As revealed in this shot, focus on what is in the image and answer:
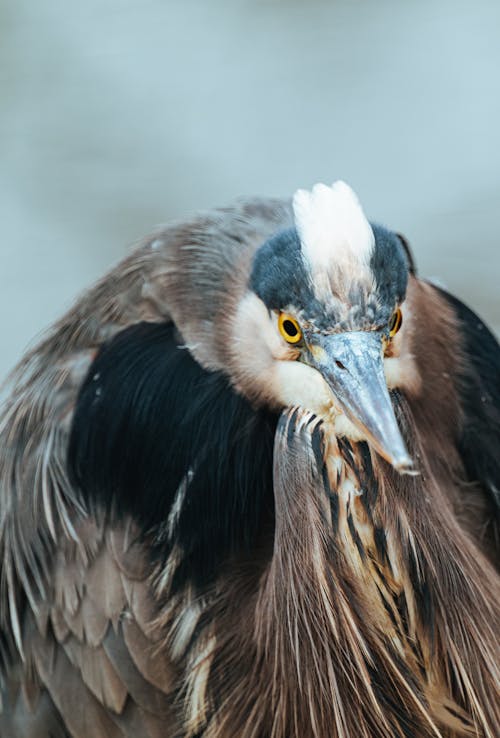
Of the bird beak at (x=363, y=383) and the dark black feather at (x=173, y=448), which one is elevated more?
the bird beak at (x=363, y=383)

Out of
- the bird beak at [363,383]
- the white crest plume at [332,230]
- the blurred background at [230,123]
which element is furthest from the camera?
the blurred background at [230,123]

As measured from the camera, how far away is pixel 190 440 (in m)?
2.18

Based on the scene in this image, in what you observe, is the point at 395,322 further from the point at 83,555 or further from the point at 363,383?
the point at 83,555

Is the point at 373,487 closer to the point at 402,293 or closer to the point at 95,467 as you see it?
the point at 402,293

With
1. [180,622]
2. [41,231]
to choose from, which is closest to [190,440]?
[180,622]

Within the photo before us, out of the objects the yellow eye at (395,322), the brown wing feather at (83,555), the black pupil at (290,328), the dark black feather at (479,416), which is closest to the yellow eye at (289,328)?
the black pupil at (290,328)

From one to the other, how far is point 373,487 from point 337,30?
3.84 metres

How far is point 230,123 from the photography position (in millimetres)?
5180

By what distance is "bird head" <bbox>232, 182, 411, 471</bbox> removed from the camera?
5.98 feet

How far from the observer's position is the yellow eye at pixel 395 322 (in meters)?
1.91

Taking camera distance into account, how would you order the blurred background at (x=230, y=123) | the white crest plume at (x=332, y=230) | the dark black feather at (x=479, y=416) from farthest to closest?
the blurred background at (x=230, y=123) → the dark black feather at (x=479, y=416) → the white crest plume at (x=332, y=230)

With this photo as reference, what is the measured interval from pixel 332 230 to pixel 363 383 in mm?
226

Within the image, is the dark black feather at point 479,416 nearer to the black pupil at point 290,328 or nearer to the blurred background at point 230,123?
the black pupil at point 290,328

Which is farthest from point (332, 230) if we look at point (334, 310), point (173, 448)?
point (173, 448)
